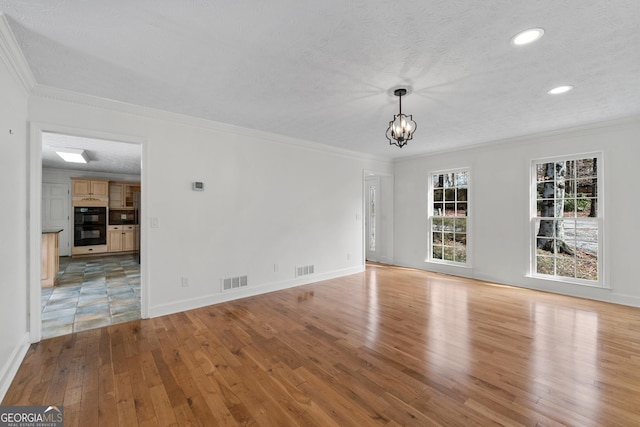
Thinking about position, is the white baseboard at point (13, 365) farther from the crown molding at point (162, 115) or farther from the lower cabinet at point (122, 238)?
the lower cabinet at point (122, 238)

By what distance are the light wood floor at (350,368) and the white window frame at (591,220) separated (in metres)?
0.57

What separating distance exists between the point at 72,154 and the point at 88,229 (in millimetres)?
3160

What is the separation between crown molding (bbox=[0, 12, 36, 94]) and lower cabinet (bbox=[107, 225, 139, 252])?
6.73 meters

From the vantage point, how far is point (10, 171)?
7.48 feet

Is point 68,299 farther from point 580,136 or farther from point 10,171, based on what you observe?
point 580,136

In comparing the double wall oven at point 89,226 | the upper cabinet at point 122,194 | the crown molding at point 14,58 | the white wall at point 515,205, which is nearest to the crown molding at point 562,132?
the white wall at point 515,205

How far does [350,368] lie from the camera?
2.35 meters

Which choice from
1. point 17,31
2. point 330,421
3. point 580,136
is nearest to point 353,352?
point 330,421

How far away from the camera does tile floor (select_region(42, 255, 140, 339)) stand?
3.32 m

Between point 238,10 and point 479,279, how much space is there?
5.76m

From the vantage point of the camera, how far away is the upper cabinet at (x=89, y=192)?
7777mm

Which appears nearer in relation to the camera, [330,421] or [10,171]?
[330,421]

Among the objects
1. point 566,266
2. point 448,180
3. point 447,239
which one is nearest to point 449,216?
point 447,239

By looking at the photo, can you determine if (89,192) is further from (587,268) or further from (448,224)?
(587,268)
